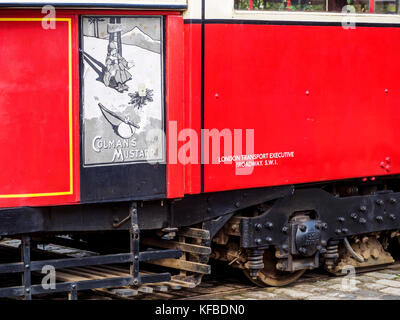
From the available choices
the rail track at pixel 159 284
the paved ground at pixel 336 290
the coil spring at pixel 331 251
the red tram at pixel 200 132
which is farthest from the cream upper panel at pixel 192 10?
the coil spring at pixel 331 251

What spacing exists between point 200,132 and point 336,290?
205 centimetres

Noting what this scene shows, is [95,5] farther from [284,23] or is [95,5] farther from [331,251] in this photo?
[331,251]

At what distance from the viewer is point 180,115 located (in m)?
6.82

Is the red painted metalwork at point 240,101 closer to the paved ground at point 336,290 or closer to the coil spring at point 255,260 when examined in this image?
the coil spring at point 255,260

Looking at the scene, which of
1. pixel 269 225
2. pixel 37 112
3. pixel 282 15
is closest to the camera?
pixel 37 112

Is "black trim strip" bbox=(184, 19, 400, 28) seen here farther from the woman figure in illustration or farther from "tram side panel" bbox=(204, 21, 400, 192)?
the woman figure in illustration

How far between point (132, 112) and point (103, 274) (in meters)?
1.30

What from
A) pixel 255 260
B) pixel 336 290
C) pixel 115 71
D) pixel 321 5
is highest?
pixel 321 5

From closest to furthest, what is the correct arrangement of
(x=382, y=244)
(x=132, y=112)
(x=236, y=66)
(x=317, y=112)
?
(x=132, y=112), (x=236, y=66), (x=317, y=112), (x=382, y=244)

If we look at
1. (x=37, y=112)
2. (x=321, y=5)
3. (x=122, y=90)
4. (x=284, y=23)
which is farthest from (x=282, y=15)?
(x=37, y=112)

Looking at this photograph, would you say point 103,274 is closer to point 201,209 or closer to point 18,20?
point 201,209

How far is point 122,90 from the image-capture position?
21.6ft

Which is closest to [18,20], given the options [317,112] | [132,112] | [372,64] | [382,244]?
[132,112]

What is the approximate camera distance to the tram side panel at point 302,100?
23.1ft
